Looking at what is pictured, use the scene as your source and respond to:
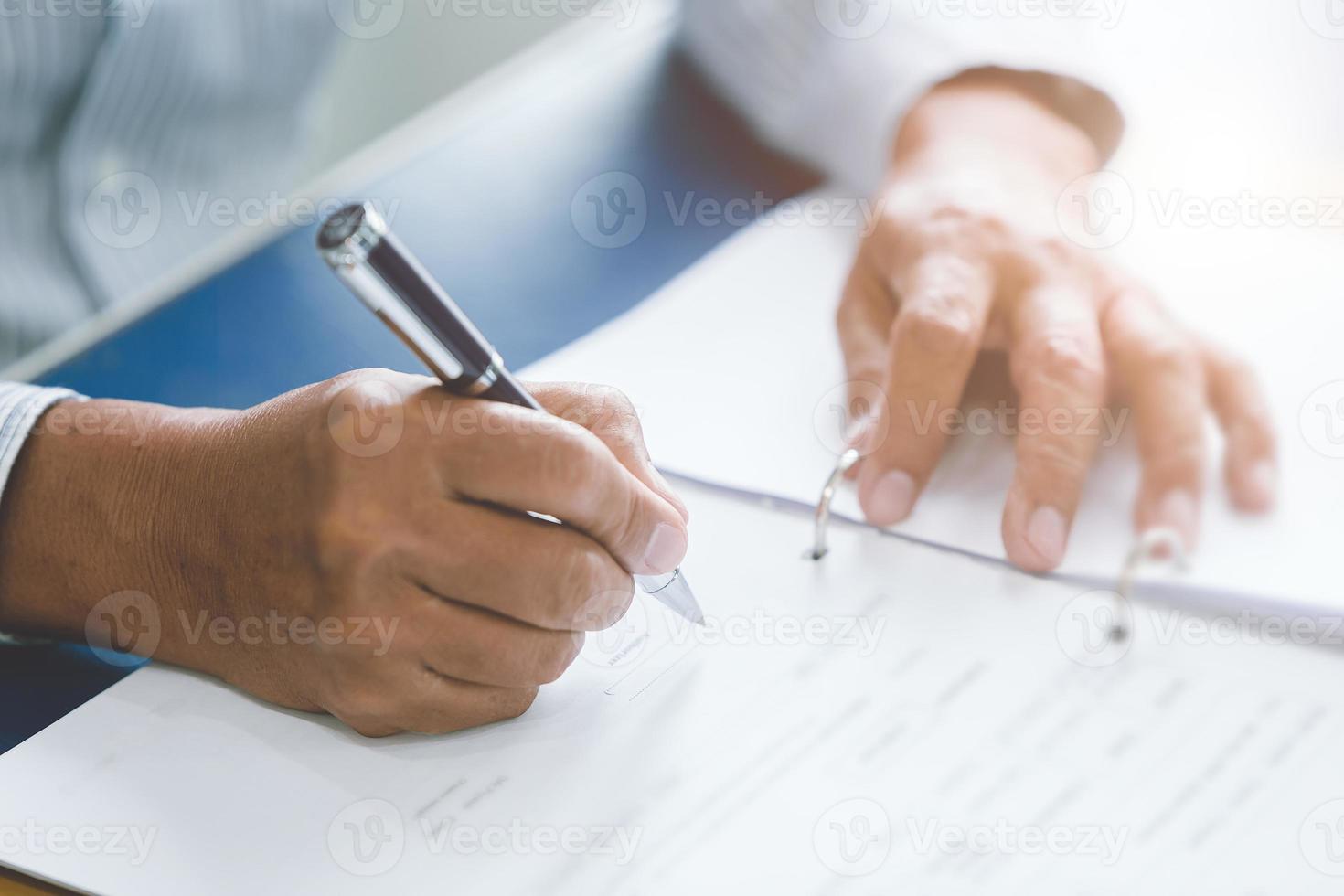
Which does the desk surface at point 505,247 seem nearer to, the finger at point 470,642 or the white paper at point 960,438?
the white paper at point 960,438

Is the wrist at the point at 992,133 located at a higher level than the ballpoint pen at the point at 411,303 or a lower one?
lower

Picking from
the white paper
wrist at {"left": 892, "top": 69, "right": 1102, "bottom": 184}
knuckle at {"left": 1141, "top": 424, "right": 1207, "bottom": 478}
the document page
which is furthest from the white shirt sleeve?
the document page

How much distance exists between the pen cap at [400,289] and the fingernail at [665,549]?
93mm

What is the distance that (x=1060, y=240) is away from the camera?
683 millimetres

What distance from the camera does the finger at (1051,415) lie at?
0.53 metres

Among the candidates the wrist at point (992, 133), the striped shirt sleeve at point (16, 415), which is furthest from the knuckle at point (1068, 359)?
the striped shirt sleeve at point (16, 415)

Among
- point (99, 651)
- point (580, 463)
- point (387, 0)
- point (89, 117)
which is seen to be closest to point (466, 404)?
point (580, 463)

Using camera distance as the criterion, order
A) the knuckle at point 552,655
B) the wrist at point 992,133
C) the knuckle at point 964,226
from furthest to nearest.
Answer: the wrist at point 992,133 < the knuckle at point 964,226 < the knuckle at point 552,655

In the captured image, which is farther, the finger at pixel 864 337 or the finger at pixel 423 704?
the finger at pixel 864 337

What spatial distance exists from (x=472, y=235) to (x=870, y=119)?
0.32 m

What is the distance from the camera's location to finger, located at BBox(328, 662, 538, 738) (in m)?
0.43

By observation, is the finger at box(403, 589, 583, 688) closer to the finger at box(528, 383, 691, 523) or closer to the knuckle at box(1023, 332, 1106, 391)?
the finger at box(528, 383, 691, 523)

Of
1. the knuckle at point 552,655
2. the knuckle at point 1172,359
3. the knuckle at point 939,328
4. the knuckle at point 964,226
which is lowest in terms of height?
the knuckle at point 1172,359

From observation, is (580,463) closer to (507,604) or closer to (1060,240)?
(507,604)
